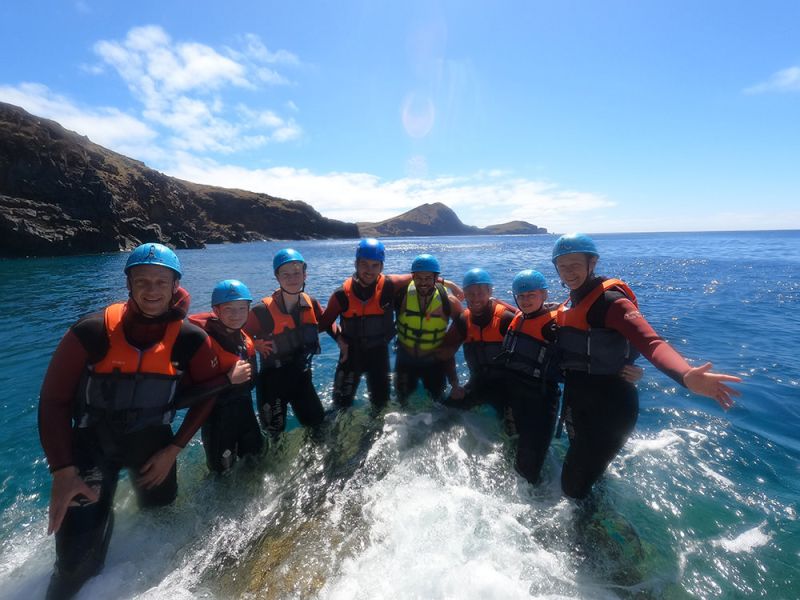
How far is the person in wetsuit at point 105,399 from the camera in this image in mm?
3279

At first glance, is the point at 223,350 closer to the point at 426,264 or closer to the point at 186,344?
the point at 186,344

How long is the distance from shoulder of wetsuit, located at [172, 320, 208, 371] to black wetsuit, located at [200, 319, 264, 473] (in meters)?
0.67

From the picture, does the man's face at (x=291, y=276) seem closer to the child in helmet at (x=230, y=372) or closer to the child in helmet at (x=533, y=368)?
the child in helmet at (x=230, y=372)

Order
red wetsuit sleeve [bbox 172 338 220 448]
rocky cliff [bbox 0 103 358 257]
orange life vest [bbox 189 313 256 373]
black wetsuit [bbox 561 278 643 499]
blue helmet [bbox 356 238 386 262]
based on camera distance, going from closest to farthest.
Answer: red wetsuit sleeve [bbox 172 338 220 448] → black wetsuit [bbox 561 278 643 499] → orange life vest [bbox 189 313 256 373] → blue helmet [bbox 356 238 386 262] → rocky cliff [bbox 0 103 358 257]

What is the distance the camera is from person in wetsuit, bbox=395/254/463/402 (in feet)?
21.2

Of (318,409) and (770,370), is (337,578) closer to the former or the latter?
(318,409)

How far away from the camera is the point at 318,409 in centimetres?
674

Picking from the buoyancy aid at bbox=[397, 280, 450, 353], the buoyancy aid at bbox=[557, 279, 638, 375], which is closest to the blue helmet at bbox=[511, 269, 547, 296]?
the buoyancy aid at bbox=[557, 279, 638, 375]

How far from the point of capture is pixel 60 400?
10.8ft

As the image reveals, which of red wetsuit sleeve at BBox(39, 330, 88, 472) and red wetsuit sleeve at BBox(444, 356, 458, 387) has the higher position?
red wetsuit sleeve at BBox(39, 330, 88, 472)

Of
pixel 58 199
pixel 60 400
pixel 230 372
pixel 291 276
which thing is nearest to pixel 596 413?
pixel 230 372

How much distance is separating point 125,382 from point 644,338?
4866mm

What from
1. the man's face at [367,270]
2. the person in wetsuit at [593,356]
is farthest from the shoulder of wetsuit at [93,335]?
the person in wetsuit at [593,356]

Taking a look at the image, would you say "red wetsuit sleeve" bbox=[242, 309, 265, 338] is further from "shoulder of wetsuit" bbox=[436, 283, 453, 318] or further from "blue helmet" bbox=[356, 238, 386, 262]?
"shoulder of wetsuit" bbox=[436, 283, 453, 318]
